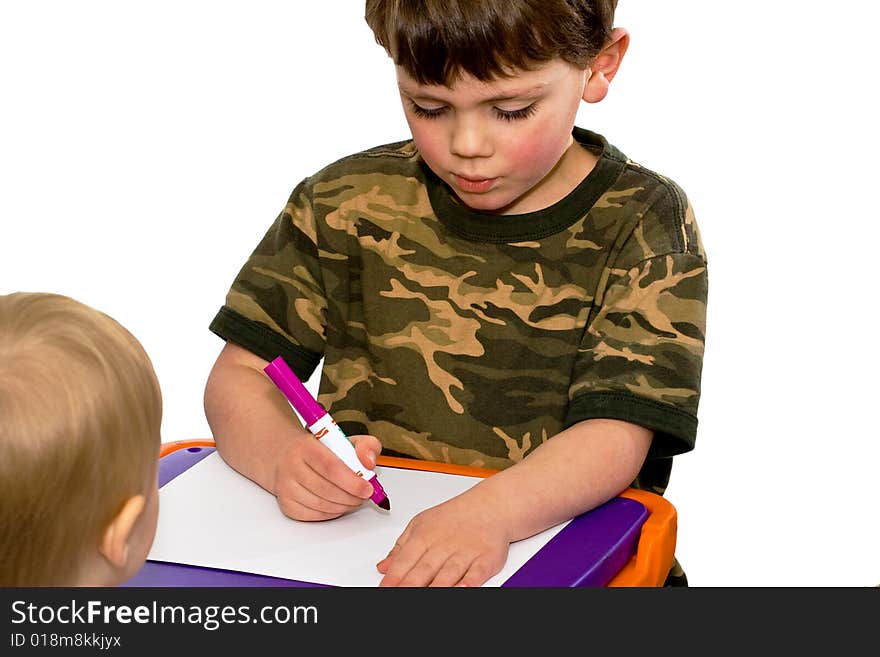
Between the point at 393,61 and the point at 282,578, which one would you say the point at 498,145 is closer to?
the point at 393,61

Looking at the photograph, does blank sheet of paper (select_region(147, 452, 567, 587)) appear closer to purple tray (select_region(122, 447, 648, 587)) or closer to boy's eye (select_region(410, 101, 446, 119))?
purple tray (select_region(122, 447, 648, 587))

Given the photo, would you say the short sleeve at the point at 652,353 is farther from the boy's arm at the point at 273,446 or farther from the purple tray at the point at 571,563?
the boy's arm at the point at 273,446

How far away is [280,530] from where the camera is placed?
108 centimetres

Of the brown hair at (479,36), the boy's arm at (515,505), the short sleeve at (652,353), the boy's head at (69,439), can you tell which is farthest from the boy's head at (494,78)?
the boy's head at (69,439)

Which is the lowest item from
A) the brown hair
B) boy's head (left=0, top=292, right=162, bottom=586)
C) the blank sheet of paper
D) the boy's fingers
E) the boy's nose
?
the blank sheet of paper

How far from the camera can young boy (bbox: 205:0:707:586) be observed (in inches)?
43.9

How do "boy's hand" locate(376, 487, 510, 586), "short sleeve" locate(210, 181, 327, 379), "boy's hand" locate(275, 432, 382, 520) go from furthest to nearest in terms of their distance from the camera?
"short sleeve" locate(210, 181, 327, 379), "boy's hand" locate(275, 432, 382, 520), "boy's hand" locate(376, 487, 510, 586)

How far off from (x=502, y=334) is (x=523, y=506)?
0.81 feet

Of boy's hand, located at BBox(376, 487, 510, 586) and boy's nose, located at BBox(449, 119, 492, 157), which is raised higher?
boy's nose, located at BBox(449, 119, 492, 157)

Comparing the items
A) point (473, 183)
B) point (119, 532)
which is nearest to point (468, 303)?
point (473, 183)

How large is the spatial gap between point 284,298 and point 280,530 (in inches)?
12.0

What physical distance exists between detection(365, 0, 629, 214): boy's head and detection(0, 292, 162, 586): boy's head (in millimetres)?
437

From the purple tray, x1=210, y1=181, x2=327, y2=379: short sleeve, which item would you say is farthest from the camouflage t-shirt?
the purple tray

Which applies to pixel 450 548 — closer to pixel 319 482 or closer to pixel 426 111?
pixel 319 482
